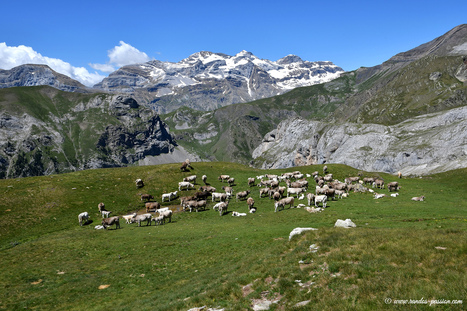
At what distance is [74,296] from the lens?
20.5 meters

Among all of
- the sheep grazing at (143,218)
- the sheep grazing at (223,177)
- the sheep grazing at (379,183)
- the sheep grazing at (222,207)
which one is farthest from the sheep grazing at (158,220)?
the sheep grazing at (379,183)

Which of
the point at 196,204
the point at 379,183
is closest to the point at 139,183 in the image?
the point at 196,204

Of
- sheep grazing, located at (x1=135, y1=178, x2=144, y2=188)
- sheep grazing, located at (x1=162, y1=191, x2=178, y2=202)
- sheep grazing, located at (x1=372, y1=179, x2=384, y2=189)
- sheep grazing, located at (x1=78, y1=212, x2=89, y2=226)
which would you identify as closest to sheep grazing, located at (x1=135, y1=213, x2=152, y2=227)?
sheep grazing, located at (x1=78, y1=212, x2=89, y2=226)

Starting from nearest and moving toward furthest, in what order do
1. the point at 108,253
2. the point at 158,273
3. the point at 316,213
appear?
the point at 158,273 < the point at 108,253 < the point at 316,213

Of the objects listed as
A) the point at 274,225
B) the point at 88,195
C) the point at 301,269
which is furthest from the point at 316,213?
the point at 88,195

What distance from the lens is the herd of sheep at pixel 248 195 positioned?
43.8 metres

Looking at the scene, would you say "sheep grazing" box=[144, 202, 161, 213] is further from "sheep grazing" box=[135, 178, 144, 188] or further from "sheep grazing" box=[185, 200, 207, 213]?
"sheep grazing" box=[135, 178, 144, 188]

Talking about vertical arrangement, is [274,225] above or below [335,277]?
below

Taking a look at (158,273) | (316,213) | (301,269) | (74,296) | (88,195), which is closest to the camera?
(301,269)

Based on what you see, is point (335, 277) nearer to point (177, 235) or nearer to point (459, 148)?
point (177, 235)

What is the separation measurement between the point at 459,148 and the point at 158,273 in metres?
193

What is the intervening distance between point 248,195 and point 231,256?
3119 centimetres

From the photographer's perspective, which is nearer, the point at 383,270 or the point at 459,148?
the point at 383,270

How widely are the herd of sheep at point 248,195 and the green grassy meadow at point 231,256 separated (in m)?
1.81
